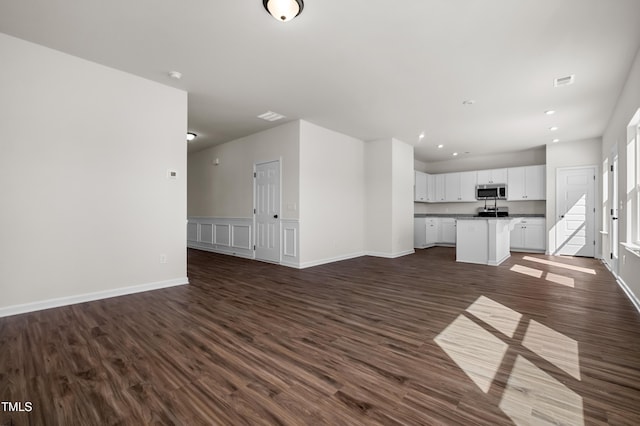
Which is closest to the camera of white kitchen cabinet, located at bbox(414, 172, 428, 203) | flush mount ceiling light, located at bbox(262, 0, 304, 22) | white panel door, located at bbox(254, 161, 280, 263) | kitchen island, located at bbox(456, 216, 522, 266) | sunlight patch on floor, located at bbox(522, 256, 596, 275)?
flush mount ceiling light, located at bbox(262, 0, 304, 22)

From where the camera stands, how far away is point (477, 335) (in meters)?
2.49

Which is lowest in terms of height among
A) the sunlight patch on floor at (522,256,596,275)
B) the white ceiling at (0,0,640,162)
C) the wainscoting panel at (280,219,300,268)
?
the sunlight patch on floor at (522,256,596,275)

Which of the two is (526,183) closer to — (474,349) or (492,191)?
(492,191)

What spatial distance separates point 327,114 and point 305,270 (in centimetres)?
284

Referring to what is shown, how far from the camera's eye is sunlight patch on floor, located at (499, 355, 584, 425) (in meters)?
1.47

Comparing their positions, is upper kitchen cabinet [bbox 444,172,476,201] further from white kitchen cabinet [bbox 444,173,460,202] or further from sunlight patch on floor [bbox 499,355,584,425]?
sunlight patch on floor [bbox 499,355,584,425]

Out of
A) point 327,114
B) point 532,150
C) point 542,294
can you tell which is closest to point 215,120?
point 327,114

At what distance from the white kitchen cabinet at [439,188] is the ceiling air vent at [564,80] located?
542 cm

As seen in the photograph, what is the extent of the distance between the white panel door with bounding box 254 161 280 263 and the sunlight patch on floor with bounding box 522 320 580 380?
4.35 metres

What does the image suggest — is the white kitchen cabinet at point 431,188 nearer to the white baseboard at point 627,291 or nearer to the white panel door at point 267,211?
the white baseboard at point 627,291

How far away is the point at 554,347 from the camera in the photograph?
7.41 feet

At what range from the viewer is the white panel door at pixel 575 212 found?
667 cm

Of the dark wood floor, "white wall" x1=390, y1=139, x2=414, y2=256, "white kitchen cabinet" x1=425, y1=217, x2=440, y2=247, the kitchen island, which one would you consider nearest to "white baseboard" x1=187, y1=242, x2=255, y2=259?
the dark wood floor

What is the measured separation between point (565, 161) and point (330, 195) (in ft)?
18.6
